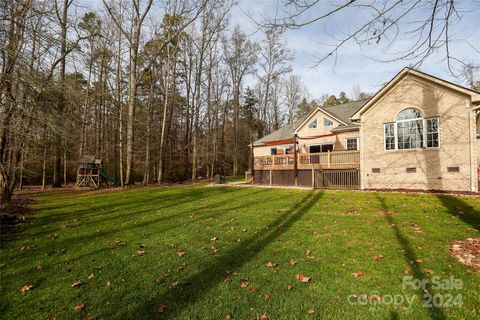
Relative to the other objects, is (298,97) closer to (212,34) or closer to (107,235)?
(212,34)

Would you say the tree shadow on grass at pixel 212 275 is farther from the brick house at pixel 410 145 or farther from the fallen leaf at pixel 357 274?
the brick house at pixel 410 145

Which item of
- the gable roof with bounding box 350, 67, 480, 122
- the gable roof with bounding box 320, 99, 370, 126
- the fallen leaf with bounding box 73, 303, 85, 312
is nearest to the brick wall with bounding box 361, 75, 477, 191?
the gable roof with bounding box 350, 67, 480, 122

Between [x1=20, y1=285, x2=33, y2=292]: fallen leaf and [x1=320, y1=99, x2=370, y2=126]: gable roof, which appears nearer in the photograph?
[x1=20, y1=285, x2=33, y2=292]: fallen leaf

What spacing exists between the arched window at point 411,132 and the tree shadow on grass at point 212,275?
9659mm

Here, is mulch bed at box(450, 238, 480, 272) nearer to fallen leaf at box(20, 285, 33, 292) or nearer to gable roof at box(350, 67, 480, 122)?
fallen leaf at box(20, 285, 33, 292)

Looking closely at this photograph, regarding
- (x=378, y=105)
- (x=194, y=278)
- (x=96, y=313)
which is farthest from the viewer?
(x=378, y=105)

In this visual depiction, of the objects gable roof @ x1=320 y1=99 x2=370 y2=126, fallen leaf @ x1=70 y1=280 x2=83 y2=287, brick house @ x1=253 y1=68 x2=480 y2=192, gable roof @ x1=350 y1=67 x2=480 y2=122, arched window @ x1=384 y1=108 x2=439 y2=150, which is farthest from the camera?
gable roof @ x1=320 y1=99 x2=370 y2=126

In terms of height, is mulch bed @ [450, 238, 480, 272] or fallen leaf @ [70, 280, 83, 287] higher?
mulch bed @ [450, 238, 480, 272]

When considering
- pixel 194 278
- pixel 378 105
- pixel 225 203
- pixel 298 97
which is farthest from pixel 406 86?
pixel 298 97

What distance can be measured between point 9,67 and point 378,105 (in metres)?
15.5

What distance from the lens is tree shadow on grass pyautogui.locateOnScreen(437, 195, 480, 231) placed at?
21.0 feet

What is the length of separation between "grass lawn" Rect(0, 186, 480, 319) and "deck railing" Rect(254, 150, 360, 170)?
21.4ft

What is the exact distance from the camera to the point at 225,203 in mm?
10594

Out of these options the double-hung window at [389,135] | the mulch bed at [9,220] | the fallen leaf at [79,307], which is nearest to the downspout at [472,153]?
the double-hung window at [389,135]
